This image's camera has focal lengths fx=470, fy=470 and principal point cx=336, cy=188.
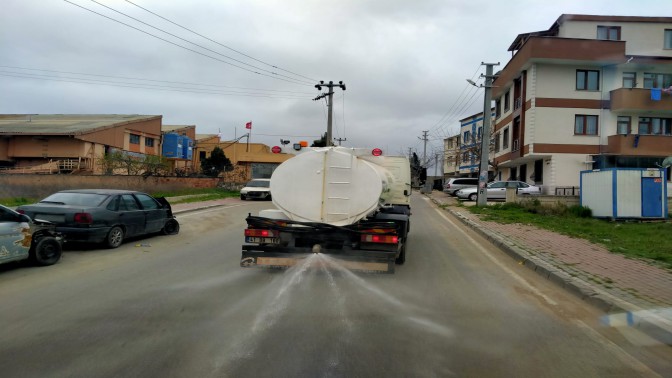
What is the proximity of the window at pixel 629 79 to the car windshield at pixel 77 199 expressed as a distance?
35529 millimetres

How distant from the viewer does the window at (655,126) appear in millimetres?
33812

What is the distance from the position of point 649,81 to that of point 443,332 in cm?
3663

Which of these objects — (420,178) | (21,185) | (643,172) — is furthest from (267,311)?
(21,185)

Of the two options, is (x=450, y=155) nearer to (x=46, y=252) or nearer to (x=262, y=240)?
(x=262, y=240)

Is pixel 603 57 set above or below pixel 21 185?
above

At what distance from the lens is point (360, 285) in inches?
281

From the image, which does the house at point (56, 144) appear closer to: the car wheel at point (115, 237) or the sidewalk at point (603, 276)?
the car wheel at point (115, 237)

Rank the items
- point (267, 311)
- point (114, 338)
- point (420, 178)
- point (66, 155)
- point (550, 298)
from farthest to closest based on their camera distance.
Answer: point (66, 155), point (420, 178), point (550, 298), point (267, 311), point (114, 338)

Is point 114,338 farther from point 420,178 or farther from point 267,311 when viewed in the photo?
point 420,178

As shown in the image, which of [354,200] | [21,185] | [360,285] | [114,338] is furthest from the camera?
[21,185]

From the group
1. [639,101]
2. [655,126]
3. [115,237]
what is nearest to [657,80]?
[655,126]

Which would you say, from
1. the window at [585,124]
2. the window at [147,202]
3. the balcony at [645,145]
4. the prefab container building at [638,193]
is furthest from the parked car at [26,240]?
the balcony at [645,145]

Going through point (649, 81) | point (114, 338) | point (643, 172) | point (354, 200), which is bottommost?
point (114, 338)

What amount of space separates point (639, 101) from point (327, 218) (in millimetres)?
32619
